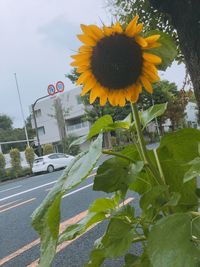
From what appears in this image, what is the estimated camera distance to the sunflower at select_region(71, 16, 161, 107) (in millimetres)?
785

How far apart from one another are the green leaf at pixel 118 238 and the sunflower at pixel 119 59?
27 centimetres

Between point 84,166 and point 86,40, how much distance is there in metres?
0.25

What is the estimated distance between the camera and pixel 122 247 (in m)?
0.87

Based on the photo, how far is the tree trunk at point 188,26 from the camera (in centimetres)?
221

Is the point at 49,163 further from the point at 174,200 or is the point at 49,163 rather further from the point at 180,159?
the point at 174,200

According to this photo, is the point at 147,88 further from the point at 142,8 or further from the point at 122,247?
the point at 142,8

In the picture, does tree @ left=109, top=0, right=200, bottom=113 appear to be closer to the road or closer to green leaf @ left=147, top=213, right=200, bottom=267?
green leaf @ left=147, top=213, right=200, bottom=267

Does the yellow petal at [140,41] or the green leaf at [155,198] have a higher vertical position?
the yellow petal at [140,41]

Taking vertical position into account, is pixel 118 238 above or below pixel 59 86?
below

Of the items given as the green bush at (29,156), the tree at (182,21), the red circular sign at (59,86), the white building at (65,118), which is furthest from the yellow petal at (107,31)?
the white building at (65,118)

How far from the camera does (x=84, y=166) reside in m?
0.79

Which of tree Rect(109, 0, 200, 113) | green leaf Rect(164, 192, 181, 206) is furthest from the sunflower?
tree Rect(109, 0, 200, 113)

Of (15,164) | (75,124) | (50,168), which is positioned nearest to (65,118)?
(75,124)

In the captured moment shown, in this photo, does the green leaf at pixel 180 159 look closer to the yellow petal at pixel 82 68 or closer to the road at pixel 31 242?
the yellow petal at pixel 82 68
